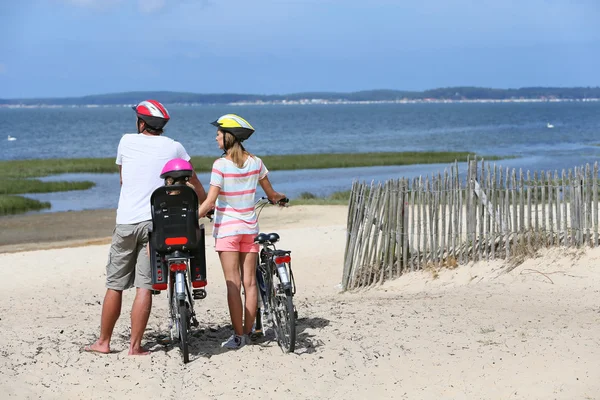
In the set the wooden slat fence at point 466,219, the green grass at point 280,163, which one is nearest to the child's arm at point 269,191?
the wooden slat fence at point 466,219

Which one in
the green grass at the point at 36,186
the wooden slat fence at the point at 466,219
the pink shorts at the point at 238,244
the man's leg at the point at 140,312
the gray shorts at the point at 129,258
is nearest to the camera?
the gray shorts at the point at 129,258

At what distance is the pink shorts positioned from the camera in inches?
249

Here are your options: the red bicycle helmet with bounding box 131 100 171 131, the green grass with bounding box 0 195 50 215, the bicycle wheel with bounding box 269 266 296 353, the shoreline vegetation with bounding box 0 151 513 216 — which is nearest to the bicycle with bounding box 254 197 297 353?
the bicycle wheel with bounding box 269 266 296 353

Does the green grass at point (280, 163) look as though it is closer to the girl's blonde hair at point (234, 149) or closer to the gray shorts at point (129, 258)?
the gray shorts at point (129, 258)

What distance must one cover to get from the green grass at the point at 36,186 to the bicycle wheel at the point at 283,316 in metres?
24.9

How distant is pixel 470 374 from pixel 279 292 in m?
1.43

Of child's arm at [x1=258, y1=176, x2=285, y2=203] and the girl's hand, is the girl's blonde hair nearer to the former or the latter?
child's arm at [x1=258, y1=176, x2=285, y2=203]

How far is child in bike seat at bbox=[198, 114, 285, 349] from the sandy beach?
56cm

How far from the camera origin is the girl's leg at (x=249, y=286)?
645 cm

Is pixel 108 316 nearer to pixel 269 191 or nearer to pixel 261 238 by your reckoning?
pixel 261 238

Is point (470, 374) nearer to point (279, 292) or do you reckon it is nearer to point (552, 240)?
point (279, 292)

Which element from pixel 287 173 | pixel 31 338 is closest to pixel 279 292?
pixel 31 338

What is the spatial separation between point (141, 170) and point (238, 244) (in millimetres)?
872

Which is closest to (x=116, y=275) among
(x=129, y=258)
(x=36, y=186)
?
(x=129, y=258)
